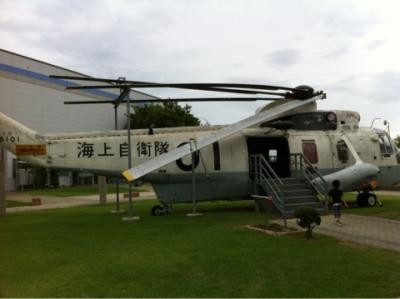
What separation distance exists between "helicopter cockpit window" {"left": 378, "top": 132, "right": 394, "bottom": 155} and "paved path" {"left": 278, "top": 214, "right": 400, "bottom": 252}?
5.20 metres

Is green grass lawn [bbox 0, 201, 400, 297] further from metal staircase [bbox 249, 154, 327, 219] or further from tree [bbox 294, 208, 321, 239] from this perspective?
metal staircase [bbox 249, 154, 327, 219]

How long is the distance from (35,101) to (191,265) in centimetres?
4631

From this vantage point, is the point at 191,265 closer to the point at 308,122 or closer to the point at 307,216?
the point at 307,216

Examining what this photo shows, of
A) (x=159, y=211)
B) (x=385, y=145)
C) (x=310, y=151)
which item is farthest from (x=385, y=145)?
(x=159, y=211)

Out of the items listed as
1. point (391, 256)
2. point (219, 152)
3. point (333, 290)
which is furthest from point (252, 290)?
point (219, 152)

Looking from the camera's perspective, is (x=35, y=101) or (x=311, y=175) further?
(x=35, y=101)

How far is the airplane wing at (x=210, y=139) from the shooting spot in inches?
456

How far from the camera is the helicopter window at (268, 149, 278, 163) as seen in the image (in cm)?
1698

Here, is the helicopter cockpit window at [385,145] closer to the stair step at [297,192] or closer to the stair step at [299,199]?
the stair step at [297,192]

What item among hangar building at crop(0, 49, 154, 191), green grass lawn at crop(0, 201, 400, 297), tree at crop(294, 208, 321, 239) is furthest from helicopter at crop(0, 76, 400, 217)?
hangar building at crop(0, 49, 154, 191)

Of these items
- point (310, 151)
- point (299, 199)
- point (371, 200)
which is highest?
point (310, 151)

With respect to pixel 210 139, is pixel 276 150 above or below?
below

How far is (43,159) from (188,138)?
5289 millimetres

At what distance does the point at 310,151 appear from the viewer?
17.1 metres
